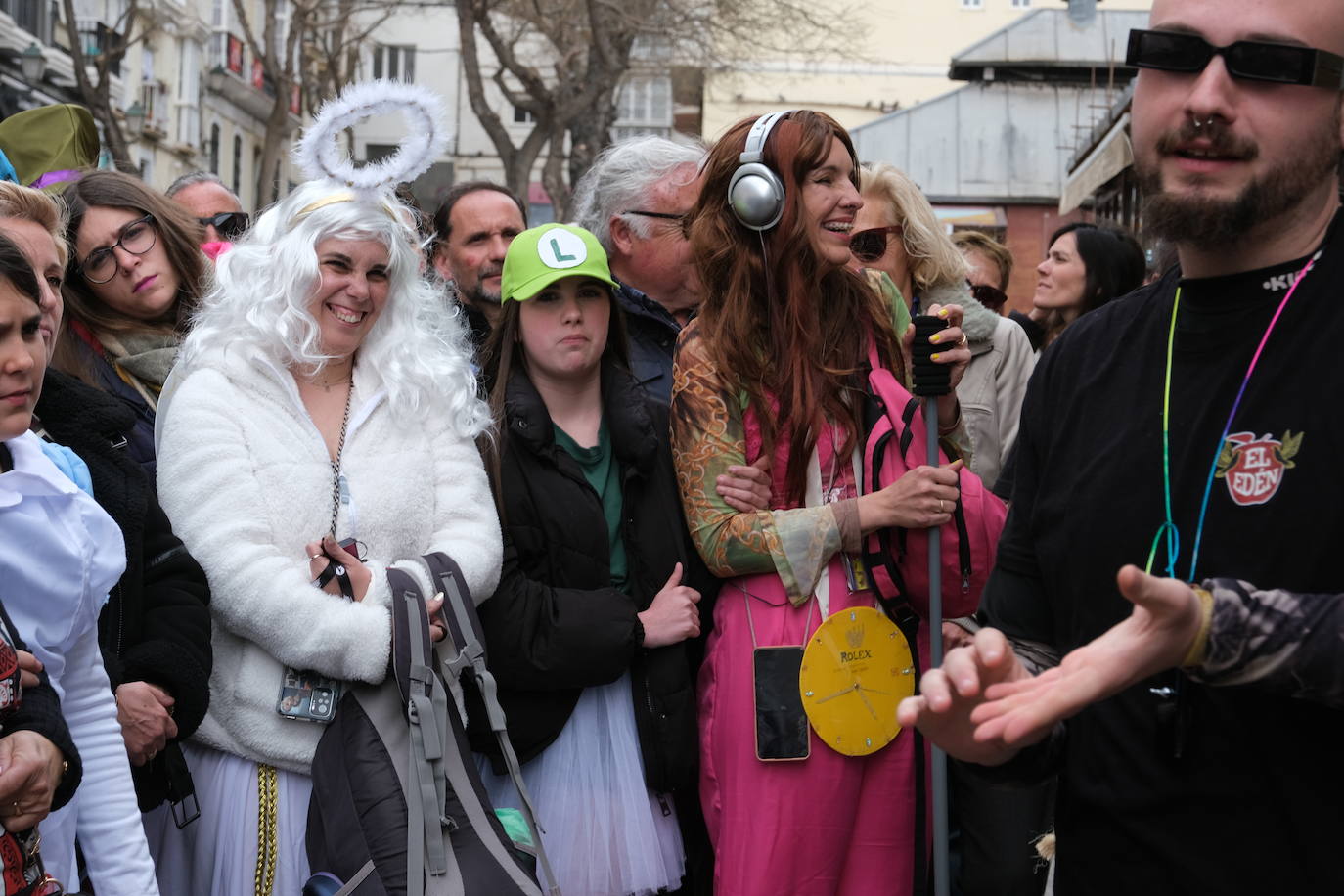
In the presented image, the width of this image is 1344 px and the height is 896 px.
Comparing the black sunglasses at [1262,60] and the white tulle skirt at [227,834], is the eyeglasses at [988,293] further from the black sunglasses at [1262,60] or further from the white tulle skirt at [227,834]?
the black sunglasses at [1262,60]

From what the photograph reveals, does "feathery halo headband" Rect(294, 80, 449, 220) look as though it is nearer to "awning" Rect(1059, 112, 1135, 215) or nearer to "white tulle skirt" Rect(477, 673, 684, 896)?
"white tulle skirt" Rect(477, 673, 684, 896)

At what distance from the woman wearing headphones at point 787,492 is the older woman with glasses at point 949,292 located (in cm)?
126

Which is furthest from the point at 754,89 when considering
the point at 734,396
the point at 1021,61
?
the point at 734,396

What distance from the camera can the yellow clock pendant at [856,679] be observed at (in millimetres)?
3264

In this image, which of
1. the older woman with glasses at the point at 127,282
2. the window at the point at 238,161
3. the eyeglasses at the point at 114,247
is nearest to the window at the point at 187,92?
the window at the point at 238,161

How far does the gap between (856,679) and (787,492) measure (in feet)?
1.58

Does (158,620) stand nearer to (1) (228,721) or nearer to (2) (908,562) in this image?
(1) (228,721)

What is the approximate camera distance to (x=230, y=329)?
3473 millimetres

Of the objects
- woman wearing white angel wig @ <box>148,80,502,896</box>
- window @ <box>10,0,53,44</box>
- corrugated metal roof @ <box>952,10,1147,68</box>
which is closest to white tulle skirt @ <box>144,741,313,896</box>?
woman wearing white angel wig @ <box>148,80,502,896</box>

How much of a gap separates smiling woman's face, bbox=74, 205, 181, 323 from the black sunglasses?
3.01 meters

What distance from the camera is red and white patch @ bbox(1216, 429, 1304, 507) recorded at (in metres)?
1.77

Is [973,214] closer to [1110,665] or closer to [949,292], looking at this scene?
[949,292]

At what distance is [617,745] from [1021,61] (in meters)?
27.8

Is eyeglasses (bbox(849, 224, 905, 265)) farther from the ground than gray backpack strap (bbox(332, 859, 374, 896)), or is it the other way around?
eyeglasses (bbox(849, 224, 905, 265))
